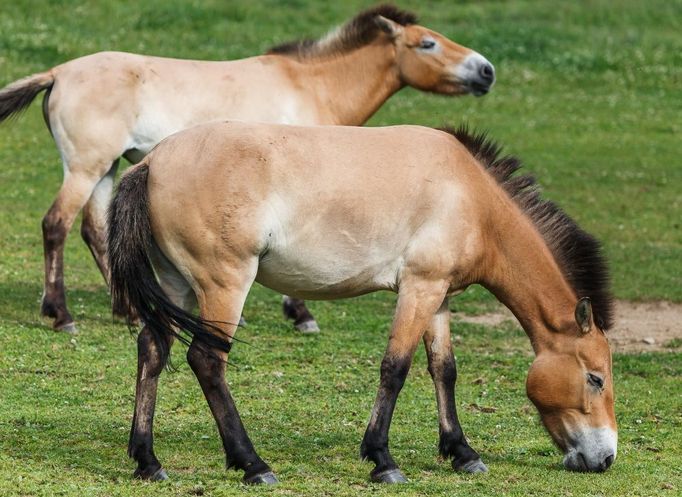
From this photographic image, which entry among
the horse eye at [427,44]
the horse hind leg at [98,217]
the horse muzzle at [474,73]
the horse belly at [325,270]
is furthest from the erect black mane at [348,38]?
the horse belly at [325,270]

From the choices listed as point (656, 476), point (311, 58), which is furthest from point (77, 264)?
point (656, 476)

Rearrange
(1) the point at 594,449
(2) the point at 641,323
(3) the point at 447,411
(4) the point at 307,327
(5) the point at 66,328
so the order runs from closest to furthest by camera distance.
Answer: (1) the point at 594,449 → (3) the point at 447,411 → (5) the point at 66,328 → (4) the point at 307,327 → (2) the point at 641,323

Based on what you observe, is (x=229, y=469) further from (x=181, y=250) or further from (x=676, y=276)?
(x=676, y=276)

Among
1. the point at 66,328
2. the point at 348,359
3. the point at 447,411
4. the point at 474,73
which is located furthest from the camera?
the point at 474,73

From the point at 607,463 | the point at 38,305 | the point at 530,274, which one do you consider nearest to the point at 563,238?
the point at 530,274

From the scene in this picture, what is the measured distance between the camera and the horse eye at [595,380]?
7.13m

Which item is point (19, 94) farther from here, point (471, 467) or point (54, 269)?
point (471, 467)

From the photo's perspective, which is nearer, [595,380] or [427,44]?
[595,380]

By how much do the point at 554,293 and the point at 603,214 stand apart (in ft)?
31.0

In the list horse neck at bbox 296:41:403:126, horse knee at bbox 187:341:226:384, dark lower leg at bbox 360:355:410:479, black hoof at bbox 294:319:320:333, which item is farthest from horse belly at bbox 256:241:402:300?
horse neck at bbox 296:41:403:126

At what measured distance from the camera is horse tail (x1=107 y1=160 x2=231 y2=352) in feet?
21.8

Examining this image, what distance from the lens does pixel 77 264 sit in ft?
43.5

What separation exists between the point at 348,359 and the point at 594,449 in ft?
10.7

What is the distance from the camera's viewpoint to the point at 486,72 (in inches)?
454
